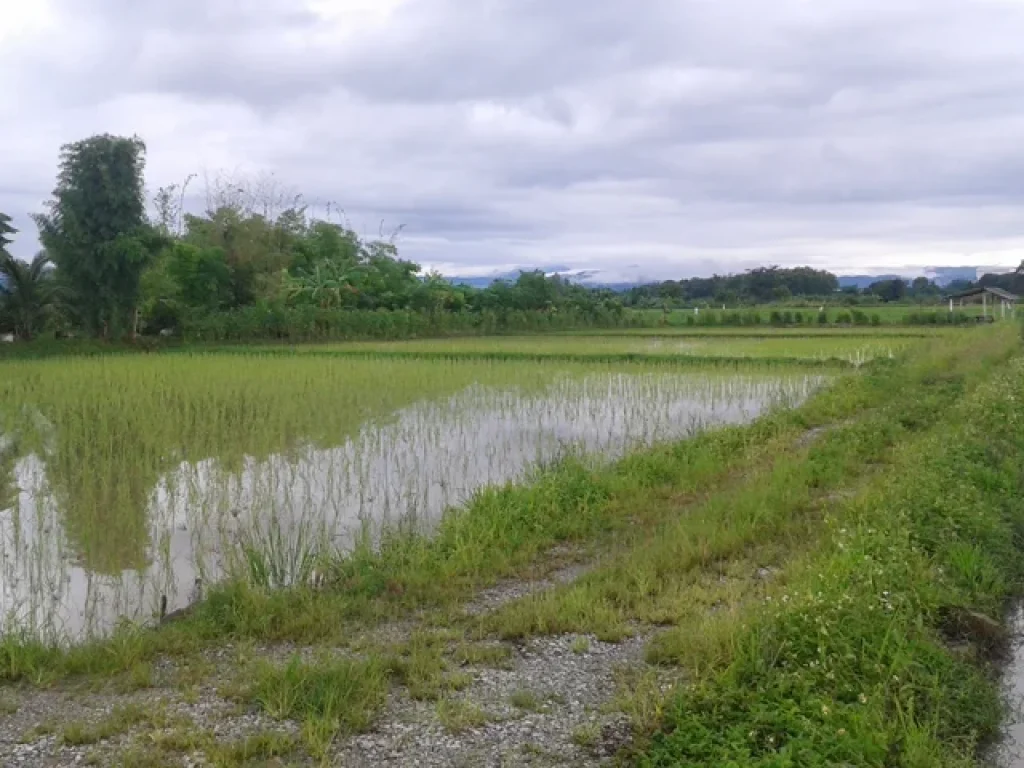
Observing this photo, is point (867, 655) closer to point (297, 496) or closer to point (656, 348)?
point (297, 496)

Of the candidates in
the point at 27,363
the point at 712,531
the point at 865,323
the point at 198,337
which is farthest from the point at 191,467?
the point at 865,323

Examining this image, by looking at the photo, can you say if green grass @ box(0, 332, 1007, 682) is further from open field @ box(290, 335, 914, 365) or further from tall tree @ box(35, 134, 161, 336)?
tall tree @ box(35, 134, 161, 336)

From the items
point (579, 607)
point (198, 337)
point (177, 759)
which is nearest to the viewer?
Result: point (177, 759)

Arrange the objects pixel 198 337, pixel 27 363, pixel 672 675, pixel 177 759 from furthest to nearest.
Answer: pixel 198 337 < pixel 27 363 < pixel 672 675 < pixel 177 759

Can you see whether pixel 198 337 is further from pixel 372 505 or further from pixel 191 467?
pixel 372 505

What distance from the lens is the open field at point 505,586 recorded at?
9.92 feet

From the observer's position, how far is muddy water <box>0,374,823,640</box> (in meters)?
4.76

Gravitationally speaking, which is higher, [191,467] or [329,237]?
[329,237]

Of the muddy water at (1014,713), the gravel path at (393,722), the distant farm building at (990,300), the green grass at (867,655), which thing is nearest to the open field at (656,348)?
the distant farm building at (990,300)

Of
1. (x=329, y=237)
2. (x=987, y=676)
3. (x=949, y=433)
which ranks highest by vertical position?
(x=329, y=237)

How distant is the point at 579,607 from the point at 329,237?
101 ft

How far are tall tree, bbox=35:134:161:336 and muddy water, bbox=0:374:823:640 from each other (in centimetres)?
1108

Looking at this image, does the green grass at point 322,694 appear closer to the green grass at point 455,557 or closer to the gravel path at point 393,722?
the gravel path at point 393,722

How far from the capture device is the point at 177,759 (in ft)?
9.35
